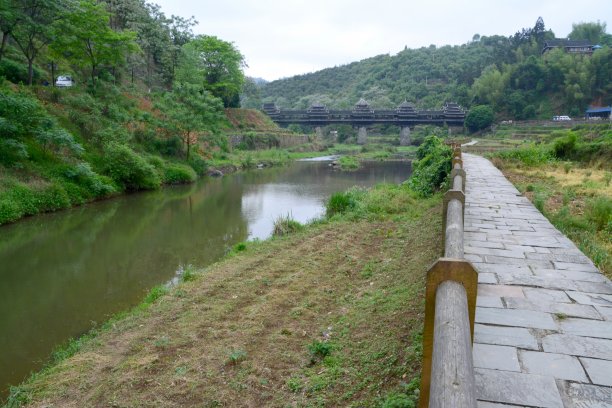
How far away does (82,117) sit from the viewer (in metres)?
21.5

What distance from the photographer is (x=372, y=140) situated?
222 feet

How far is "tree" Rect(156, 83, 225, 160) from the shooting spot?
1049 inches

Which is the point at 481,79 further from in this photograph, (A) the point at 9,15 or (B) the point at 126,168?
(A) the point at 9,15

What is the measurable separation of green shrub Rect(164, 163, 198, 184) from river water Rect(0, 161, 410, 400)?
68.3 inches

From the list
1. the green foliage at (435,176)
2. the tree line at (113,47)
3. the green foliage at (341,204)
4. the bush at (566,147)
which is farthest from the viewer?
the tree line at (113,47)

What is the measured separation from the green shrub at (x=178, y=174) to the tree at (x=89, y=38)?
24.2ft

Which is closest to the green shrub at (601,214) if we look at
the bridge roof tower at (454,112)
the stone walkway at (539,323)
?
the stone walkway at (539,323)

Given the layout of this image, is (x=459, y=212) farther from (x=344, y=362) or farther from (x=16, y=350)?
(x=16, y=350)

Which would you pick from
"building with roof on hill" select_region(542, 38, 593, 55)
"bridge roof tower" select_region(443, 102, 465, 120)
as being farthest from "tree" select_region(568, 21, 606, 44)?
"bridge roof tower" select_region(443, 102, 465, 120)

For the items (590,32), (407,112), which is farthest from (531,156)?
(590,32)

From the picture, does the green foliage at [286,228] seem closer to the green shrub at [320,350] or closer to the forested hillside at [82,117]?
the green shrub at [320,350]

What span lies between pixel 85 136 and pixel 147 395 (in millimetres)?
19695

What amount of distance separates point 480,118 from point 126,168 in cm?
4738

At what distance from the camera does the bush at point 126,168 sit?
19.5 metres
